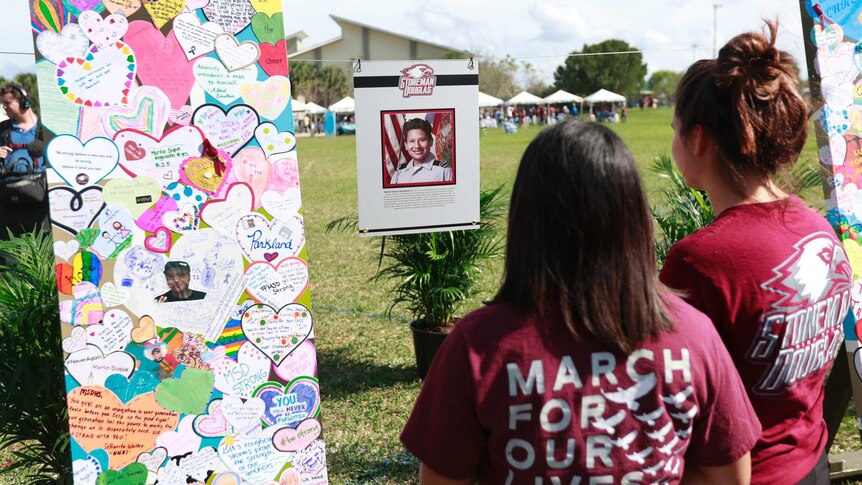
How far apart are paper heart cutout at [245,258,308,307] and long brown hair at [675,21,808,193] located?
4.86 ft

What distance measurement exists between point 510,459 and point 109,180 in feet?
5.63

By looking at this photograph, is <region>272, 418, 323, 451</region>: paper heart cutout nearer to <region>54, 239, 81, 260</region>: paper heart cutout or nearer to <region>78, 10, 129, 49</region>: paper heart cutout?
<region>54, 239, 81, 260</region>: paper heart cutout

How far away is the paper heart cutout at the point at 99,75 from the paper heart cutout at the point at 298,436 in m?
1.23

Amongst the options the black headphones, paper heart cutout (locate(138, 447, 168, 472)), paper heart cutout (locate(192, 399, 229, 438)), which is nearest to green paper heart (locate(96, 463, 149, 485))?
paper heart cutout (locate(138, 447, 168, 472))

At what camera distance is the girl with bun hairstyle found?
1.46 m

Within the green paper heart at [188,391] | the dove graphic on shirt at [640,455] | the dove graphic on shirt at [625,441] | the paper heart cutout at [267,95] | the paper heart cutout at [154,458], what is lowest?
the paper heart cutout at [154,458]

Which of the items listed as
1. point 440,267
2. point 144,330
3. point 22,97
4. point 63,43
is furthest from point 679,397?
point 22,97

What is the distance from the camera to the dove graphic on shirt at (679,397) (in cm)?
117

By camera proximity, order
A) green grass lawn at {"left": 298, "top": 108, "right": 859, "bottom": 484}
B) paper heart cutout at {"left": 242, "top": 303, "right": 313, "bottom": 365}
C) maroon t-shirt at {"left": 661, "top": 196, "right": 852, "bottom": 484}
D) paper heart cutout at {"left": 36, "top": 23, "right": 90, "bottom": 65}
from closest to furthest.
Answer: maroon t-shirt at {"left": 661, "top": 196, "right": 852, "bottom": 484}, paper heart cutout at {"left": 36, "top": 23, "right": 90, "bottom": 65}, paper heart cutout at {"left": 242, "top": 303, "right": 313, "bottom": 365}, green grass lawn at {"left": 298, "top": 108, "right": 859, "bottom": 484}

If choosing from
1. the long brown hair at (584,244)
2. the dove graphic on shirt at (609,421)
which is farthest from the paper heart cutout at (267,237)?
the dove graphic on shirt at (609,421)

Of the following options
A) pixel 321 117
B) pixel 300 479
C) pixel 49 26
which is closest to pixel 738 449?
pixel 300 479

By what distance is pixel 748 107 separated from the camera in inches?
58.3

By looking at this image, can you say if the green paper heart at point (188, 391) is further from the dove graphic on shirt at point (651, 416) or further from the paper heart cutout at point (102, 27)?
the dove graphic on shirt at point (651, 416)

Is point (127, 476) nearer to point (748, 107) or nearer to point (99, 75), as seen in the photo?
point (99, 75)
